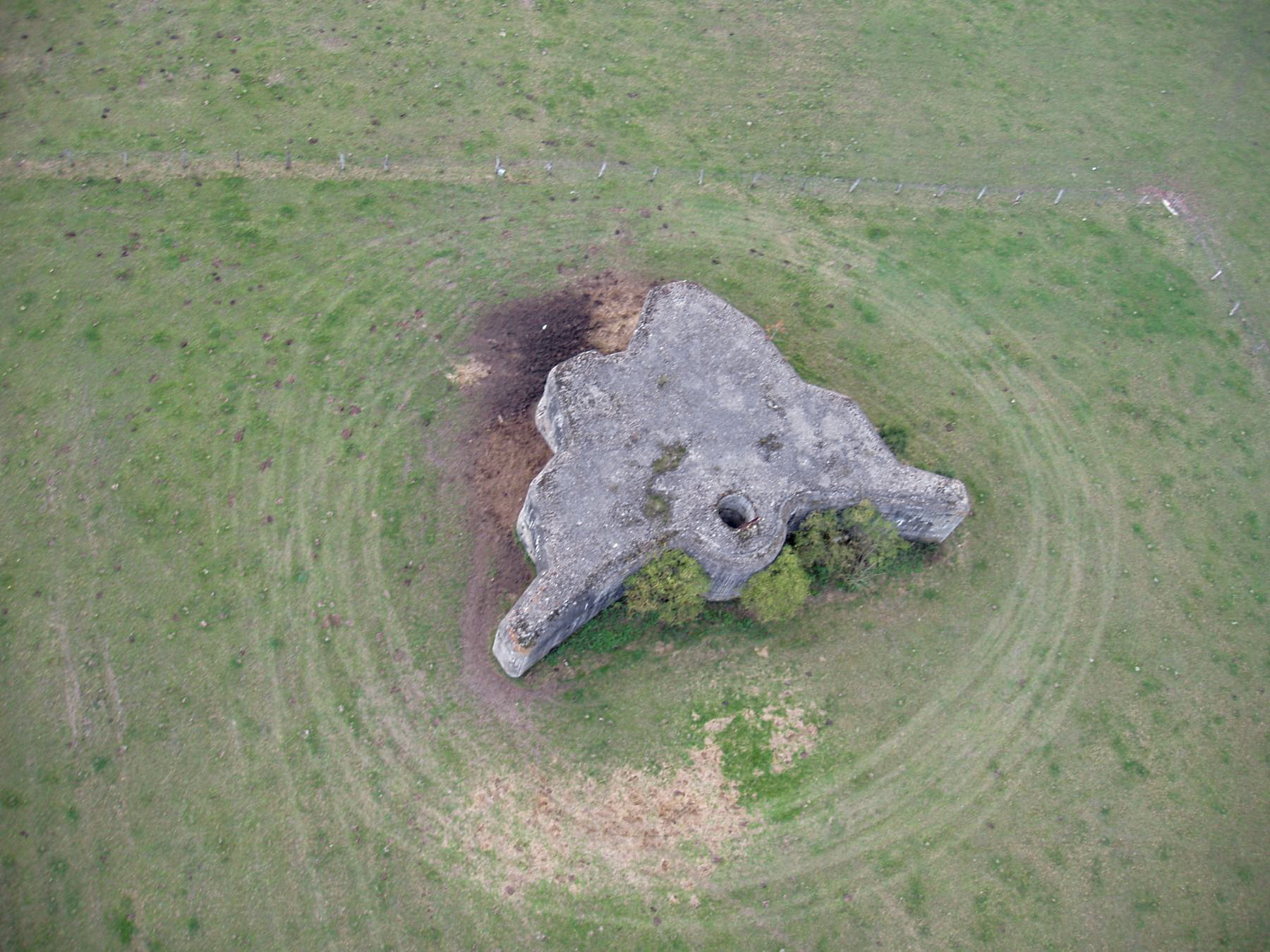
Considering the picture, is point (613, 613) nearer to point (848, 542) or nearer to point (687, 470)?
point (687, 470)

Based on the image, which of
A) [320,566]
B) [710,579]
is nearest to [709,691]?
[710,579]

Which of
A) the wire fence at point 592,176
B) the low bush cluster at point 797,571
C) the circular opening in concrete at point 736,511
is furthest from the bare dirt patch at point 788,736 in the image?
the wire fence at point 592,176

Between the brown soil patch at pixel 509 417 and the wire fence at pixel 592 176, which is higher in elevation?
the wire fence at pixel 592 176

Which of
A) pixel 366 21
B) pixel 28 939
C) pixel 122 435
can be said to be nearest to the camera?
pixel 28 939

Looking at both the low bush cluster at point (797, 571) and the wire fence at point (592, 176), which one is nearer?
the low bush cluster at point (797, 571)

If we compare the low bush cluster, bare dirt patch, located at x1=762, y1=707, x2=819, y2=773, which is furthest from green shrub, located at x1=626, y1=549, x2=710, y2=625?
bare dirt patch, located at x1=762, y1=707, x2=819, y2=773

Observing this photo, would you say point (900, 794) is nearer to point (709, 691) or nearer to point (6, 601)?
point (709, 691)

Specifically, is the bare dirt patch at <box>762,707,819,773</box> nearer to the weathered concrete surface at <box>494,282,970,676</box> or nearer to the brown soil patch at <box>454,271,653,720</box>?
the weathered concrete surface at <box>494,282,970,676</box>

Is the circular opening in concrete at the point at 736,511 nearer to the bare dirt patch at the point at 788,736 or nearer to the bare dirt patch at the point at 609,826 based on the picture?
the bare dirt patch at the point at 788,736

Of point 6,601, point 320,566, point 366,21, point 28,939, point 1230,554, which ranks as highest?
point 366,21
